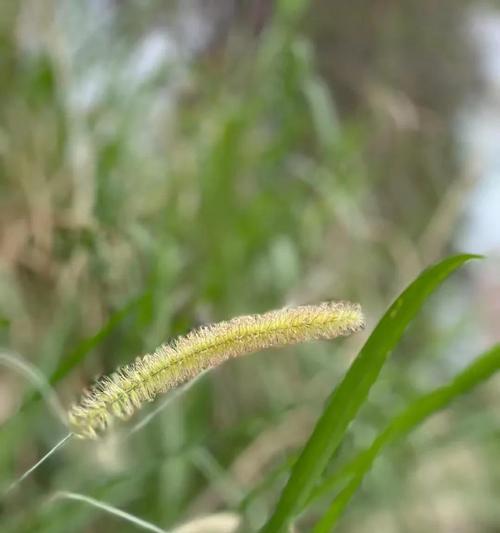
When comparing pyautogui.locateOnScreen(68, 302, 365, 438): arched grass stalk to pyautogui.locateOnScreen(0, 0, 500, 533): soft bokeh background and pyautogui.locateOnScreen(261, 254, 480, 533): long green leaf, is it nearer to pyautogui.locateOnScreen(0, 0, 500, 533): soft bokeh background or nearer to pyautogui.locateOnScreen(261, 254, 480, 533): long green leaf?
pyautogui.locateOnScreen(261, 254, 480, 533): long green leaf

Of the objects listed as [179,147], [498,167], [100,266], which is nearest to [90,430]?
[100,266]

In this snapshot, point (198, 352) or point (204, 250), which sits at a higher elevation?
point (204, 250)

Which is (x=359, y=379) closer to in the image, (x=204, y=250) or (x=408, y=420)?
(x=408, y=420)

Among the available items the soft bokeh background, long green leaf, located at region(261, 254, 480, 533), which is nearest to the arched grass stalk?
long green leaf, located at region(261, 254, 480, 533)

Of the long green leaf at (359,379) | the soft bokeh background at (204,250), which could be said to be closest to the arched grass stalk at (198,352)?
the long green leaf at (359,379)

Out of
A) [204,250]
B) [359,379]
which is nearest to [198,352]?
[359,379]

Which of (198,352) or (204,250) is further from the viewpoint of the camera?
(204,250)
